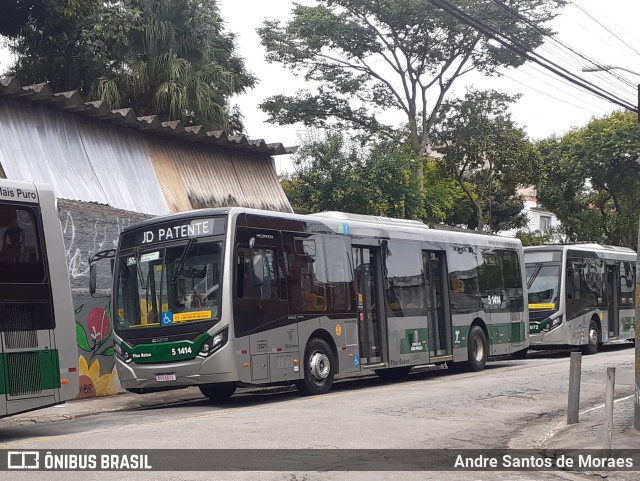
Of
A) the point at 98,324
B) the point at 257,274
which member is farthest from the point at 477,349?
the point at 98,324

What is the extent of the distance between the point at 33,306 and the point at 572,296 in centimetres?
1848

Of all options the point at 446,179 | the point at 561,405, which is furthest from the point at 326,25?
the point at 561,405

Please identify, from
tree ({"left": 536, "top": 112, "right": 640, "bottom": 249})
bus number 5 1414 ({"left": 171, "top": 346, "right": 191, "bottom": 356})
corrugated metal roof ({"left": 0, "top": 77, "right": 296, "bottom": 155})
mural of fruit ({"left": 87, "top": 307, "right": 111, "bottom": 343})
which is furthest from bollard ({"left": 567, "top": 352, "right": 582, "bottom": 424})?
tree ({"left": 536, "top": 112, "right": 640, "bottom": 249})

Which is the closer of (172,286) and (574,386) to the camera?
(574,386)

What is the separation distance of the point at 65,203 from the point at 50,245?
7.07 metres

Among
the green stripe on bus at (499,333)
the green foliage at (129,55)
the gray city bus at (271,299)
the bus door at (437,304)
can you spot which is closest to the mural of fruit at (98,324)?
the gray city bus at (271,299)

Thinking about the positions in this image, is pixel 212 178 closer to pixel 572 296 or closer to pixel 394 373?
pixel 394 373

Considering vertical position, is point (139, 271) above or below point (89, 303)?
above

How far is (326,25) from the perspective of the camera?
37562 millimetres

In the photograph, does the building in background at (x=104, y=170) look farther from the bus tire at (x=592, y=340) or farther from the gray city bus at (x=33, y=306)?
the bus tire at (x=592, y=340)

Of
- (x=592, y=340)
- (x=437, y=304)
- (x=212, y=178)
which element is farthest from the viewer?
(x=592, y=340)

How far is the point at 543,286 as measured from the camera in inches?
1068

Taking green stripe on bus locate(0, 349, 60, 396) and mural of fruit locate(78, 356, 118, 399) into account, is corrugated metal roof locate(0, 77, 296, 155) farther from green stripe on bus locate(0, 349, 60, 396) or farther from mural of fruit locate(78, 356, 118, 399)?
green stripe on bus locate(0, 349, 60, 396)

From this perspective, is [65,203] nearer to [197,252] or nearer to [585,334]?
[197,252]
